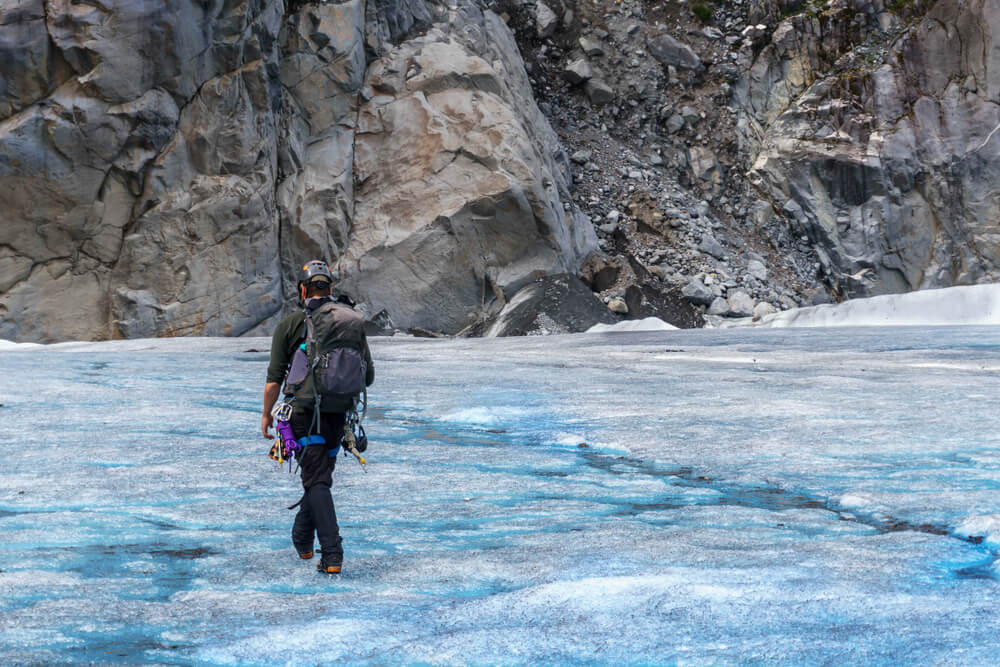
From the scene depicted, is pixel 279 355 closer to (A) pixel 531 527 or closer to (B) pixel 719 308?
(A) pixel 531 527

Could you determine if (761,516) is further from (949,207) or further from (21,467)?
(949,207)

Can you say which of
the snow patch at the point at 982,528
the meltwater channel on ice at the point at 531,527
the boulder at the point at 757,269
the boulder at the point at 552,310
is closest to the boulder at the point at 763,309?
the boulder at the point at 757,269

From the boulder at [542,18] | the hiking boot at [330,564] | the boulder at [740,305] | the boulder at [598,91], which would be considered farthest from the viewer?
the boulder at [542,18]

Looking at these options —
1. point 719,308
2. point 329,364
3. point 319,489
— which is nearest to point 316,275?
point 329,364

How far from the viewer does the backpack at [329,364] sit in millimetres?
4004

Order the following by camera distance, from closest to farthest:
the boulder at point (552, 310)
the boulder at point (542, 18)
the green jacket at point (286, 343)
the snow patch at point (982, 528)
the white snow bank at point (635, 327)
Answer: the green jacket at point (286, 343) → the snow patch at point (982, 528) → the white snow bank at point (635, 327) → the boulder at point (552, 310) → the boulder at point (542, 18)

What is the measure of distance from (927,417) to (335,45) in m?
24.6

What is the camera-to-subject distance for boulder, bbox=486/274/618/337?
2508 centimetres

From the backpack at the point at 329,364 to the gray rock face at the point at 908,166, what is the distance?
109 ft

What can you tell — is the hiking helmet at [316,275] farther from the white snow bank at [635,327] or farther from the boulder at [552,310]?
the boulder at [552,310]

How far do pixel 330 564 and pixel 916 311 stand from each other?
18632 millimetres

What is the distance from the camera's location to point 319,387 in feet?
13.1

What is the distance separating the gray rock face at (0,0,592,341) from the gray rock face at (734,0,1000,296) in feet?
35.1

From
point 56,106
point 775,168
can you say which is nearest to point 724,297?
point 775,168
